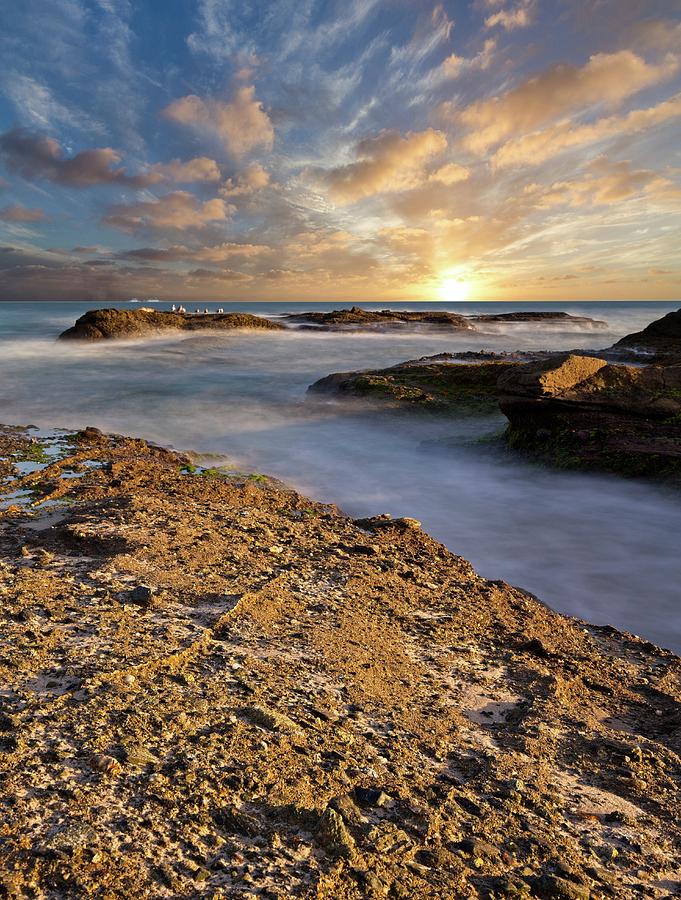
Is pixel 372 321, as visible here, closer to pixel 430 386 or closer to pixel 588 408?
pixel 430 386

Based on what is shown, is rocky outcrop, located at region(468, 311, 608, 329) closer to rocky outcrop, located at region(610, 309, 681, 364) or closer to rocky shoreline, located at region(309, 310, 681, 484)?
rocky outcrop, located at region(610, 309, 681, 364)

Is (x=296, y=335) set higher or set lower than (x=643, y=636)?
higher

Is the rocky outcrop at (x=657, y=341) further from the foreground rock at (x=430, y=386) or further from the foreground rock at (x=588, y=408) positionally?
the foreground rock at (x=588, y=408)

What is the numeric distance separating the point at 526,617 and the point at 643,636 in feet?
4.34

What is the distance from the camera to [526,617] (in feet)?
13.8

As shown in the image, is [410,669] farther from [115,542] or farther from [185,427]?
[185,427]

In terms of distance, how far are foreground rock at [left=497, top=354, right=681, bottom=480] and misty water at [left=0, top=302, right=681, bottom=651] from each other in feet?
1.73

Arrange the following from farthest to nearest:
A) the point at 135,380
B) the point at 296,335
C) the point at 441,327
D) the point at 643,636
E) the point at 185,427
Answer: the point at 441,327 < the point at 296,335 < the point at 135,380 < the point at 185,427 < the point at 643,636

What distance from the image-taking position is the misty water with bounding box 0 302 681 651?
574cm

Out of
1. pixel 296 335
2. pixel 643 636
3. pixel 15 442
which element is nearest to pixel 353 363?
pixel 296 335

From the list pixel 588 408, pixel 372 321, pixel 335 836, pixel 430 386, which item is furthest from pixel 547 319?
pixel 335 836

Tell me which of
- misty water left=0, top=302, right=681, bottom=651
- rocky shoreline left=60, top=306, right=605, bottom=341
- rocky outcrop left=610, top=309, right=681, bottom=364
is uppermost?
rocky shoreline left=60, top=306, right=605, bottom=341

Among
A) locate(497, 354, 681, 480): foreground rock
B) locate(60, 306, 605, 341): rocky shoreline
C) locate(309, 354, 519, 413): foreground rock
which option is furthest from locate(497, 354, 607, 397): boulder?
locate(60, 306, 605, 341): rocky shoreline

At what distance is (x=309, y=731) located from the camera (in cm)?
247
